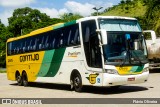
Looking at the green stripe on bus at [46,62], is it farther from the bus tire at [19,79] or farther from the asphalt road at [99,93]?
the bus tire at [19,79]

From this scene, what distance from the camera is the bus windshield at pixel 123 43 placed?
15.2 m

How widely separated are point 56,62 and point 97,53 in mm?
4233

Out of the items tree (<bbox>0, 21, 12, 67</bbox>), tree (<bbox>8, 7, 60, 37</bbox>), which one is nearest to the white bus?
tree (<bbox>0, 21, 12, 67</bbox>)

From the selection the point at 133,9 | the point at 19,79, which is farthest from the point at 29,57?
the point at 133,9

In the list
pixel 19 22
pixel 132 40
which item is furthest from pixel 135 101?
pixel 19 22

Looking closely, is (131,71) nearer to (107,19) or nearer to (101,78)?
(101,78)

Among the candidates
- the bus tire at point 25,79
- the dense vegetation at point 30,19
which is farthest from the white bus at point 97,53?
the dense vegetation at point 30,19

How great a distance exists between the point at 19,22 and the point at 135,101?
272ft

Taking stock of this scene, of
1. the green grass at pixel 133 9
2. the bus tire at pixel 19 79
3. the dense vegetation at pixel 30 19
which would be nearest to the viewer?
the bus tire at pixel 19 79

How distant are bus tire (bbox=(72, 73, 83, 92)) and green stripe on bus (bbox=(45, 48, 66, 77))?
5.32 ft

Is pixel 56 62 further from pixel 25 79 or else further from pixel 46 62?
pixel 25 79

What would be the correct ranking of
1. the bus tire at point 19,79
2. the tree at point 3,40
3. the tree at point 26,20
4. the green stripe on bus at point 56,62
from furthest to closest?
1. the tree at point 26,20
2. the tree at point 3,40
3. the bus tire at point 19,79
4. the green stripe on bus at point 56,62

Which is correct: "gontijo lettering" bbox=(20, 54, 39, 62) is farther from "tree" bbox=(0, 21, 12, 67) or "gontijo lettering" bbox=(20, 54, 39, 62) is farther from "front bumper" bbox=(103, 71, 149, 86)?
"tree" bbox=(0, 21, 12, 67)

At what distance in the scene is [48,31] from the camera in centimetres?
2047
